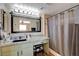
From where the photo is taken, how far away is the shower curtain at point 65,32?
4.90 ft

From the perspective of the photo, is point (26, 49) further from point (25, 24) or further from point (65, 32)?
point (65, 32)

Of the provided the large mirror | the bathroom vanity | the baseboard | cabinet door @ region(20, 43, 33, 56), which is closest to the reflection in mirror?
the large mirror

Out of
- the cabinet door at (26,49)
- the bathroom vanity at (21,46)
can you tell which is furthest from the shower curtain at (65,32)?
the cabinet door at (26,49)

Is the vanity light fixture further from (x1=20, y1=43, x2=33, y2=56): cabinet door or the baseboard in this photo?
the baseboard

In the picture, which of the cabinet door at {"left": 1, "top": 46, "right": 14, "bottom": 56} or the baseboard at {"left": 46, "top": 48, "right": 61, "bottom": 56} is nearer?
the cabinet door at {"left": 1, "top": 46, "right": 14, "bottom": 56}

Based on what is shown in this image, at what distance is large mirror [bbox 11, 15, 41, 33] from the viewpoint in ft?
4.92

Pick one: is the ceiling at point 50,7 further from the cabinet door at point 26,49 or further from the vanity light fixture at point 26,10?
the cabinet door at point 26,49

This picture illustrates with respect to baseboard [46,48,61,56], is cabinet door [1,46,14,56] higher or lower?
higher

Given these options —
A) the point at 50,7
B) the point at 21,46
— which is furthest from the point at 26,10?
the point at 21,46

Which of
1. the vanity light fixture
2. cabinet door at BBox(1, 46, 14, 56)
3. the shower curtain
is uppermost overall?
the vanity light fixture

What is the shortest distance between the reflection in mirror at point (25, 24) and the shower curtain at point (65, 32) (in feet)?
0.72

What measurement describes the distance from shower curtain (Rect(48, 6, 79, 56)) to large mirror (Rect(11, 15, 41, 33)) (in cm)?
22

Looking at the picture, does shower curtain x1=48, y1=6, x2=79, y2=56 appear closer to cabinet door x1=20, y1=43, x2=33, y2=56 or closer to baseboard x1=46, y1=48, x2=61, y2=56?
baseboard x1=46, y1=48, x2=61, y2=56

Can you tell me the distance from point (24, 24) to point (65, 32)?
2.23ft
